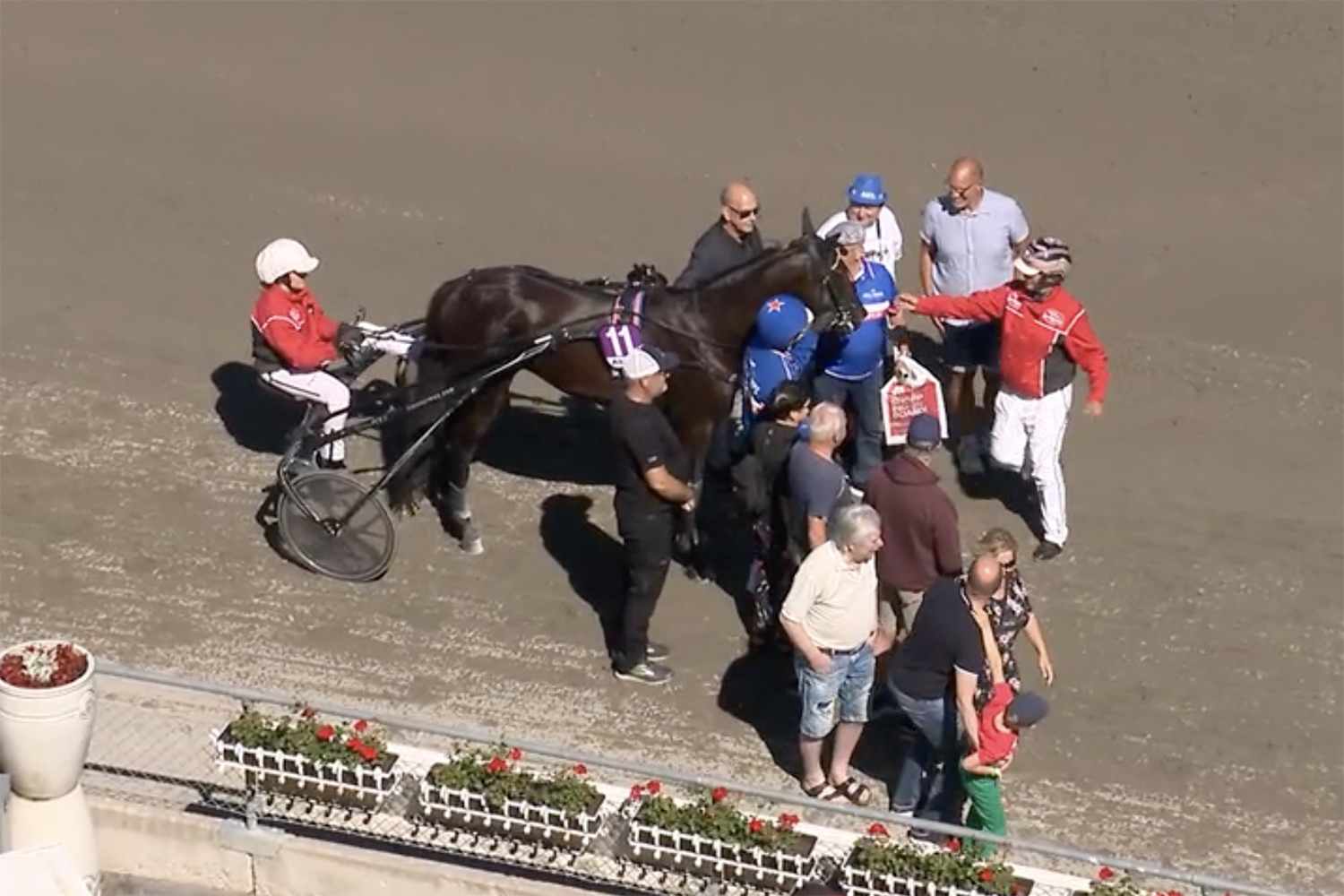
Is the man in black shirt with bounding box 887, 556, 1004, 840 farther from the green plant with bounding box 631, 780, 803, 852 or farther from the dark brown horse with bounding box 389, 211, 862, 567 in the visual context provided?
the dark brown horse with bounding box 389, 211, 862, 567

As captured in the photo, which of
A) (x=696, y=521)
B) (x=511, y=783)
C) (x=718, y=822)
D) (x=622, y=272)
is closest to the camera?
(x=718, y=822)

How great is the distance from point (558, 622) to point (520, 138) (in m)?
5.86

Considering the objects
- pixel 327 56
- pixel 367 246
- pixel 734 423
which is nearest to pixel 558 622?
pixel 734 423

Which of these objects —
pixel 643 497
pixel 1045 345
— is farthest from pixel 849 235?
pixel 643 497

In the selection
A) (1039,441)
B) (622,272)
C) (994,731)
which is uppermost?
(622,272)

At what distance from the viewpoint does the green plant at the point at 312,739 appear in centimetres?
946

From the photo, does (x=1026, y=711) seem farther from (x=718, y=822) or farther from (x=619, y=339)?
(x=619, y=339)

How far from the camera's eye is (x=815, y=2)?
1797 centimetres

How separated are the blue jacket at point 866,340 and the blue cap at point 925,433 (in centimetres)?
138

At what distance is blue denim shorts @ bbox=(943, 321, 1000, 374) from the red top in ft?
11.3

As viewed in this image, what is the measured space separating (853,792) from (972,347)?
10.7 feet

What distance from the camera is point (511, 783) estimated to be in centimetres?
935

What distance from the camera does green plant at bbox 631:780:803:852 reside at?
9164mm

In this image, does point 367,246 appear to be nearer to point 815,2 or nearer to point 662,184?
point 662,184
